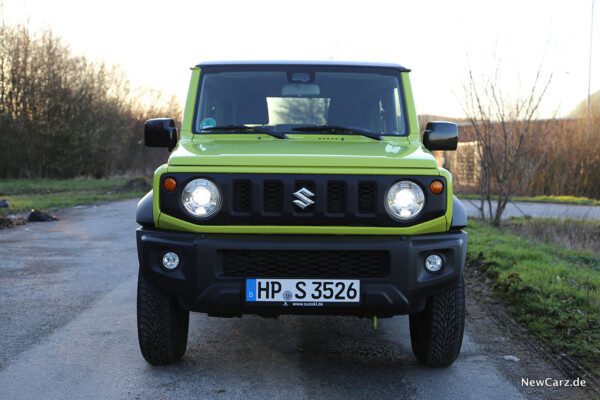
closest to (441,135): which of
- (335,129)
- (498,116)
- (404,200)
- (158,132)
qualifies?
(335,129)

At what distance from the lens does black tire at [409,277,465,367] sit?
363 cm

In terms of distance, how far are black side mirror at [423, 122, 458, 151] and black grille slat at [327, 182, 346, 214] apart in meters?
1.27

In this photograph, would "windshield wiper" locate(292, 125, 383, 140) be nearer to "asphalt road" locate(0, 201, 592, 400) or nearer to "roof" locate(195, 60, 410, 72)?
"roof" locate(195, 60, 410, 72)

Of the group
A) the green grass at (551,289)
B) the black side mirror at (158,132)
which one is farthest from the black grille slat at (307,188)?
the green grass at (551,289)

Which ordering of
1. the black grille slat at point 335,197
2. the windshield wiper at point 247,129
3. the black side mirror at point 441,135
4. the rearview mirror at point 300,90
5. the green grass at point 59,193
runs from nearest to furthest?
the black grille slat at point 335,197
the windshield wiper at point 247,129
the black side mirror at point 441,135
the rearview mirror at point 300,90
the green grass at point 59,193

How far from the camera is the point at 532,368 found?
12.5 ft

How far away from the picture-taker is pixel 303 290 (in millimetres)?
3355

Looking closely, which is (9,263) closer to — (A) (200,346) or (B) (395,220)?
(A) (200,346)

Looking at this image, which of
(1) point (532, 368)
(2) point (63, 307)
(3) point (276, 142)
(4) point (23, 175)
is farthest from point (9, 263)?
(4) point (23, 175)

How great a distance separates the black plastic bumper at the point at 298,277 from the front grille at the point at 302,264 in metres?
0.04

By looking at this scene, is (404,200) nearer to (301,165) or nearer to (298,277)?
(301,165)

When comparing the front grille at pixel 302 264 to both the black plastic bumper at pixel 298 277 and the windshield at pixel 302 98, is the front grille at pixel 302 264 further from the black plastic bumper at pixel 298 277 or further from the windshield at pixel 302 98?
the windshield at pixel 302 98

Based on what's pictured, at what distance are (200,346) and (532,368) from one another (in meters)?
2.18

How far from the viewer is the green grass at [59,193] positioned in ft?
53.5
